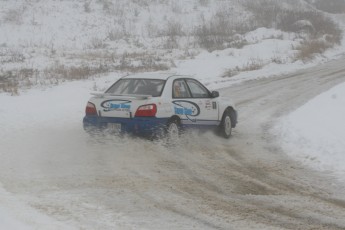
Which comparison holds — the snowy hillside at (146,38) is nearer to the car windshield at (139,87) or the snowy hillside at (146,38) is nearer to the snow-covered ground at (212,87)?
the snow-covered ground at (212,87)

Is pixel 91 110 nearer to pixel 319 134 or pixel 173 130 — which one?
pixel 173 130

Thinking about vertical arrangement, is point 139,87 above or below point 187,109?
above

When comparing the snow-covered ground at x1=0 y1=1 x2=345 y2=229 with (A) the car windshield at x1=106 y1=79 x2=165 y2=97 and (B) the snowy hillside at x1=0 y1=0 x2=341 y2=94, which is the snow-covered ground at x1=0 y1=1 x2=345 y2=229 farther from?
(A) the car windshield at x1=106 y1=79 x2=165 y2=97

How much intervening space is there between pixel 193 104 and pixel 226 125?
120 cm

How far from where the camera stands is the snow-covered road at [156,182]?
561 centimetres

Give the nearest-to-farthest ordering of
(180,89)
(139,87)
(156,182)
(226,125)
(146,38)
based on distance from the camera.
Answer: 1. (156,182)
2. (139,87)
3. (180,89)
4. (226,125)
5. (146,38)

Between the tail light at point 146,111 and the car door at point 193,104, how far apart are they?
2.00 ft

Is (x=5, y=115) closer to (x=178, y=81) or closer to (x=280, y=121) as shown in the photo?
(x=178, y=81)

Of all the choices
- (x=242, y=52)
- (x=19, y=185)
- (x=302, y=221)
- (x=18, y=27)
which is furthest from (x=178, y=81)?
(x=18, y=27)

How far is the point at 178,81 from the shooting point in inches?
410

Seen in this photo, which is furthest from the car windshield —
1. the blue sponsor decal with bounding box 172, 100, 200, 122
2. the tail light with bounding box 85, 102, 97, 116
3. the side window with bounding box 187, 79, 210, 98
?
the side window with bounding box 187, 79, 210, 98

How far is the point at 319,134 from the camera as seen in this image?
980 centimetres

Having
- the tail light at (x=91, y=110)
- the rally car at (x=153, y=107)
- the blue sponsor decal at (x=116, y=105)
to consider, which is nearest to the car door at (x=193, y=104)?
the rally car at (x=153, y=107)

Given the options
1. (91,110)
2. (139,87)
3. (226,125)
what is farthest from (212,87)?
(91,110)
